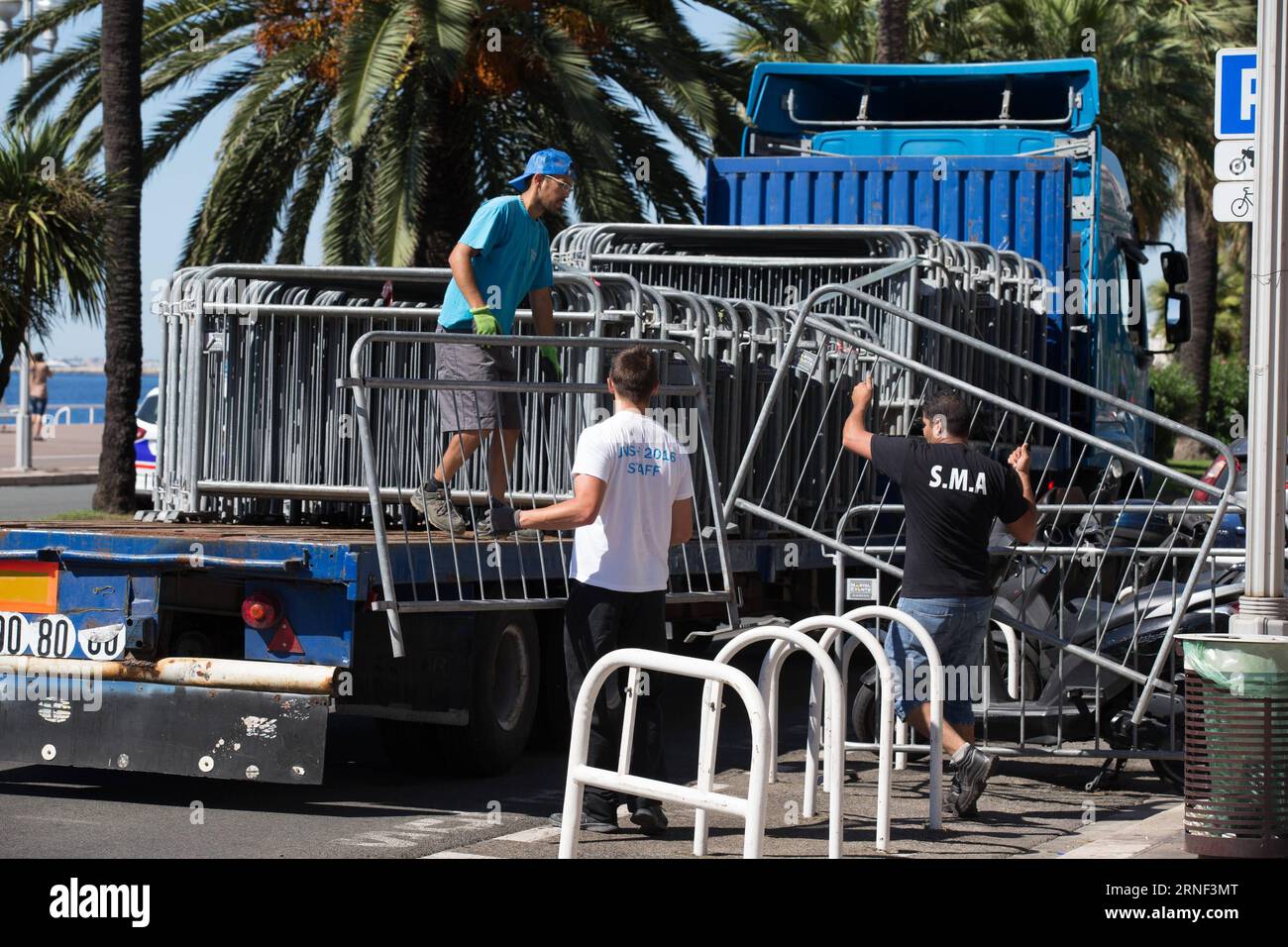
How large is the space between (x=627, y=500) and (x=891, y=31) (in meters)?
14.7

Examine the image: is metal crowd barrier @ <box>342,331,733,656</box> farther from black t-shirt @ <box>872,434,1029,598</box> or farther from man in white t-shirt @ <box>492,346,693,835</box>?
black t-shirt @ <box>872,434,1029,598</box>

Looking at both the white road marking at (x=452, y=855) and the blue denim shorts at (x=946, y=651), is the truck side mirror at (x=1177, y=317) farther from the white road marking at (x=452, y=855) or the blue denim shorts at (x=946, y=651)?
the white road marking at (x=452, y=855)

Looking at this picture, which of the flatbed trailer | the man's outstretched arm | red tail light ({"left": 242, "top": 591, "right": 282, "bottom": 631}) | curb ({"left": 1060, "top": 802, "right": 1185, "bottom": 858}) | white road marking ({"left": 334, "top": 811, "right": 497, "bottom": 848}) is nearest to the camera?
curb ({"left": 1060, "top": 802, "right": 1185, "bottom": 858})

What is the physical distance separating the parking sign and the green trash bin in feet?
6.98

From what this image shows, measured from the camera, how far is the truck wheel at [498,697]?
791cm

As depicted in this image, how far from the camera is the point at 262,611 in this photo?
731cm

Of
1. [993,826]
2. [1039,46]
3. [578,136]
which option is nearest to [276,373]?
[993,826]

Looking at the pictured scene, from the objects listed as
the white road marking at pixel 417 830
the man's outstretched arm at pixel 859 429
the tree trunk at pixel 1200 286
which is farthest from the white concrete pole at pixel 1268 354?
the tree trunk at pixel 1200 286

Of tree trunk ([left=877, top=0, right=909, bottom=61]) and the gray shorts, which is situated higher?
tree trunk ([left=877, top=0, right=909, bottom=61])

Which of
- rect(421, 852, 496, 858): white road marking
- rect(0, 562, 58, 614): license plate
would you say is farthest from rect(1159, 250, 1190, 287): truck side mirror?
rect(0, 562, 58, 614): license plate

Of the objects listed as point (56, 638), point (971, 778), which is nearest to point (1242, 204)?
point (971, 778)

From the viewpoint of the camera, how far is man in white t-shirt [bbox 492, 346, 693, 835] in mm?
7031

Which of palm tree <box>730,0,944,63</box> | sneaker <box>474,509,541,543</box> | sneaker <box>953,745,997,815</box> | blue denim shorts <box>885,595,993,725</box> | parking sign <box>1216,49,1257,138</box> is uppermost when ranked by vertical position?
palm tree <box>730,0,944,63</box>

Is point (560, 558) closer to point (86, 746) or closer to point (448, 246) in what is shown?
point (86, 746)
